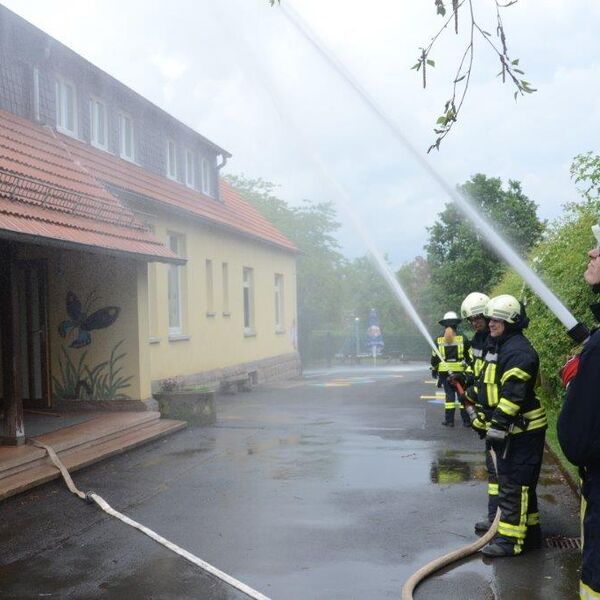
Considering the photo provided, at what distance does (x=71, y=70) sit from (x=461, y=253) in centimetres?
1766

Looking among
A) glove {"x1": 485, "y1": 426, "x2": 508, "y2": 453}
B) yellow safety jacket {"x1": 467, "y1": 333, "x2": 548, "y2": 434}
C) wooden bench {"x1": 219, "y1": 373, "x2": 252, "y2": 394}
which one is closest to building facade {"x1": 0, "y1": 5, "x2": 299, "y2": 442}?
wooden bench {"x1": 219, "y1": 373, "x2": 252, "y2": 394}

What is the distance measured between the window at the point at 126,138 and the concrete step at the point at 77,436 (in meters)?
7.12

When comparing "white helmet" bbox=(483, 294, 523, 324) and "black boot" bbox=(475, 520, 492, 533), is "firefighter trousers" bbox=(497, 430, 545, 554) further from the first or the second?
"white helmet" bbox=(483, 294, 523, 324)

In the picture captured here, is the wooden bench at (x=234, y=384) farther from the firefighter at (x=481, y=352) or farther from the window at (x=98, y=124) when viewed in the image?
the firefighter at (x=481, y=352)

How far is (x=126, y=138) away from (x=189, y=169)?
140 inches

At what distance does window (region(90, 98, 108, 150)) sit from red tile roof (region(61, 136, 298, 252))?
11.2 inches

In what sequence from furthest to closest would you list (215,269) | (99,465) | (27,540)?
(215,269) < (99,465) < (27,540)

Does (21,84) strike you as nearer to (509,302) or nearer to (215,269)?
(215,269)

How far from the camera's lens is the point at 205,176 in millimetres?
23141

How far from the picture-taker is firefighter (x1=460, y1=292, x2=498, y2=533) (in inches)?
284

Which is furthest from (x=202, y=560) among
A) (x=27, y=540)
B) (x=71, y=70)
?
(x=71, y=70)

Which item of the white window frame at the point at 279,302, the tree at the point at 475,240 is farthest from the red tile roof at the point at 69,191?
the tree at the point at 475,240

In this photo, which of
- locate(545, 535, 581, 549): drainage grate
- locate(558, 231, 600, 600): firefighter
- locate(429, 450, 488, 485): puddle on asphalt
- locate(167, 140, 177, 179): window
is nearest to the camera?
locate(558, 231, 600, 600): firefighter

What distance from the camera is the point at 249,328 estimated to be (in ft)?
80.3
